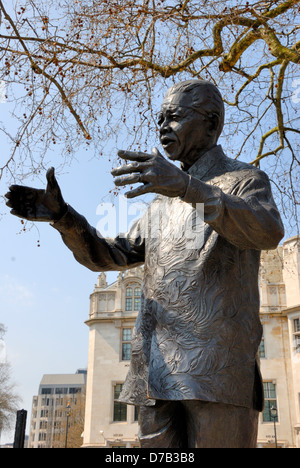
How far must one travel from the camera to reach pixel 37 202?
2.24m

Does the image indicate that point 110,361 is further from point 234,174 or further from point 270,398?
point 234,174

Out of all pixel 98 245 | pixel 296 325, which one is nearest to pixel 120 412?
pixel 296 325

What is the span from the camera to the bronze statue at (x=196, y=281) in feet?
6.11

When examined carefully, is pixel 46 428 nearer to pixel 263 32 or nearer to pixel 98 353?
pixel 98 353

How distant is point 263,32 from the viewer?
660 cm

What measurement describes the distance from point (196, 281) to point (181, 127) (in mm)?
666

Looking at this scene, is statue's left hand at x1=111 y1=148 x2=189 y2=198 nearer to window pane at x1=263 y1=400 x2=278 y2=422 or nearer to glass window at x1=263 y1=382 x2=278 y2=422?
window pane at x1=263 y1=400 x2=278 y2=422

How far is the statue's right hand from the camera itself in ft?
7.13

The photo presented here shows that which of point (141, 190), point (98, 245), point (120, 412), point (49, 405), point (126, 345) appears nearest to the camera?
point (141, 190)

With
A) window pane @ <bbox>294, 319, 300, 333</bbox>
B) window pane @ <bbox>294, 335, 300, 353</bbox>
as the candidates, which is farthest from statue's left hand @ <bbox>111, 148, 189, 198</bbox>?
window pane @ <bbox>294, 319, 300, 333</bbox>

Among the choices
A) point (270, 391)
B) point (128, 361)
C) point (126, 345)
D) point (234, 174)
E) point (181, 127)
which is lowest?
point (234, 174)

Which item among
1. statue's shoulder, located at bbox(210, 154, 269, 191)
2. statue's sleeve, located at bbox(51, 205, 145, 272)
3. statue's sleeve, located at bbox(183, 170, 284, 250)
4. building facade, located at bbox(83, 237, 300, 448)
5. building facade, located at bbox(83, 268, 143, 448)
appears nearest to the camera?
statue's sleeve, located at bbox(183, 170, 284, 250)

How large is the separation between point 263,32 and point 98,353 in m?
27.0

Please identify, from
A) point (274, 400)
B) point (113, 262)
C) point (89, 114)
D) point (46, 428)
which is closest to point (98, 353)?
point (274, 400)
